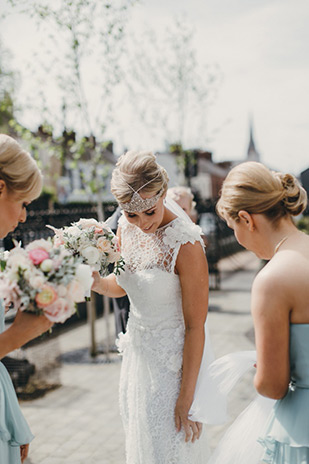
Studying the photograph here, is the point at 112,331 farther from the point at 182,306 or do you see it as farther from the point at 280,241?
the point at 280,241

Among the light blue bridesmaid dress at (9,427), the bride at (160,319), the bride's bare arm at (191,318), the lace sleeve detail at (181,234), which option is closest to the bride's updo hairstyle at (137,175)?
the bride at (160,319)

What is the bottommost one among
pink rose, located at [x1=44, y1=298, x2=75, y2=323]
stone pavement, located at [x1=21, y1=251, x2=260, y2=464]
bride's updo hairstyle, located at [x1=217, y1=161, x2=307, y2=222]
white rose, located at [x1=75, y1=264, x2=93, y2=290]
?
stone pavement, located at [x1=21, y1=251, x2=260, y2=464]

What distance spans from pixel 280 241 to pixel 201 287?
0.62m

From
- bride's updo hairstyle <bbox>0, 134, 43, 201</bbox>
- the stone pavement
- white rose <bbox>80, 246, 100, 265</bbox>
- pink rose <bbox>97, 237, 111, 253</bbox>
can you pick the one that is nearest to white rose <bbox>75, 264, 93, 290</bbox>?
bride's updo hairstyle <bbox>0, 134, 43, 201</bbox>

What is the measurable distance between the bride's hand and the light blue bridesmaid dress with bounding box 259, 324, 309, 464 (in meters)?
0.60

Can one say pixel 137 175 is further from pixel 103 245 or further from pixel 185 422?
pixel 185 422

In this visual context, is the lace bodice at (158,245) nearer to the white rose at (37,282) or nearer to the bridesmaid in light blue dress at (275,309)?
the bridesmaid in light blue dress at (275,309)

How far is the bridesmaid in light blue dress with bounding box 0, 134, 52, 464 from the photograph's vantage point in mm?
1815

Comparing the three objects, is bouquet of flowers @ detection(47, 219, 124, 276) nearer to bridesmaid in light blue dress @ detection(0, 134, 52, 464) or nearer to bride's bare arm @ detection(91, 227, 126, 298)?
bride's bare arm @ detection(91, 227, 126, 298)

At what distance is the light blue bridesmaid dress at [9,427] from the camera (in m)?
2.02

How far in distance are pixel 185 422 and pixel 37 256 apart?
123cm

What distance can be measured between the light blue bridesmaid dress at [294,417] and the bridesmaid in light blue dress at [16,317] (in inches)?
37.2

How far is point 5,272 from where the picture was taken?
1.87 m

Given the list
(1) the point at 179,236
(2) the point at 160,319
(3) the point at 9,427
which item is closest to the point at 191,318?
(2) the point at 160,319
